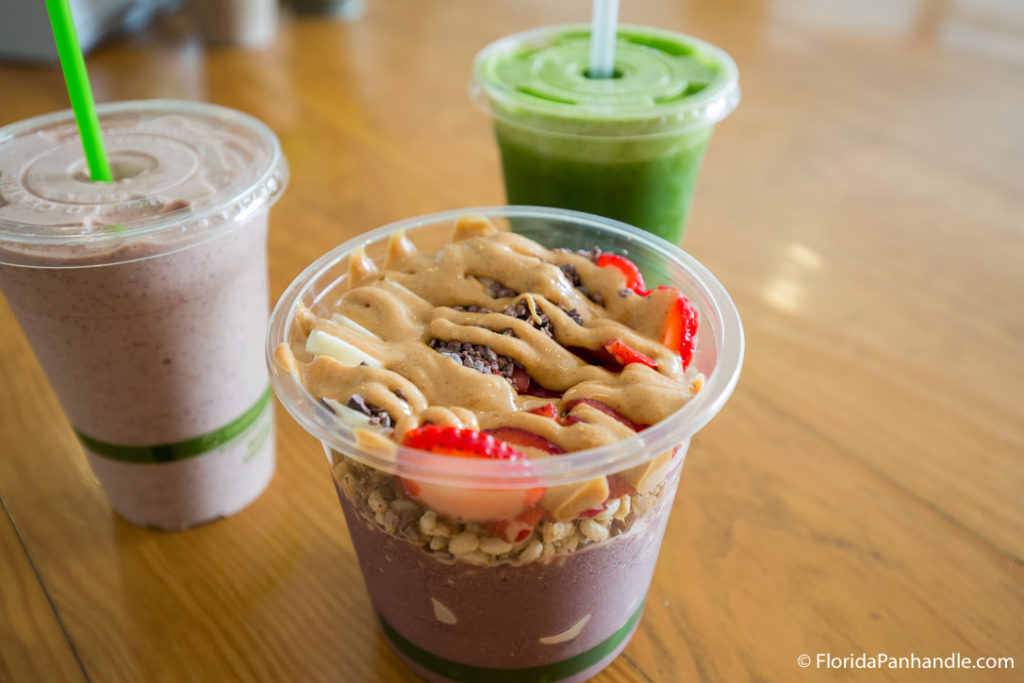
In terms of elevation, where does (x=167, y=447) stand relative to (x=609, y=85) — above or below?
below

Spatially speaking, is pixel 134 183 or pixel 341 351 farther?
pixel 134 183

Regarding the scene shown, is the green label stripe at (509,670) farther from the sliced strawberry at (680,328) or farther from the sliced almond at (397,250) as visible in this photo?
the sliced almond at (397,250)

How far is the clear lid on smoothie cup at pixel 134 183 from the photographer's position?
839 millimetres

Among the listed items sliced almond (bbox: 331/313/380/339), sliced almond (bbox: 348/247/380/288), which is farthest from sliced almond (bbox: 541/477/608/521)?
sliced almond (bbox: 348/247/380/288)

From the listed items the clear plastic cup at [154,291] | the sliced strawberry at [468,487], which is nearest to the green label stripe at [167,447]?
the clear plastic cup at [154,291]

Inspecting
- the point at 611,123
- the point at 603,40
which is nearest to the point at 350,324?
the point at 611,123

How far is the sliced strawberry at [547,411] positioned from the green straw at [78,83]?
0.55 meters

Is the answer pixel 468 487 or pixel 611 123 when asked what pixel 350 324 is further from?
pixel 611 123

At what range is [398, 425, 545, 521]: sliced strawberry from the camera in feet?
2.19

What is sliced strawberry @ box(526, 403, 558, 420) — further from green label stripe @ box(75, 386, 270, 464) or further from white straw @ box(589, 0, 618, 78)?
white straw @ box(589, 0, 618, 78)

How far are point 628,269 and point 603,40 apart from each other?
1.34ft

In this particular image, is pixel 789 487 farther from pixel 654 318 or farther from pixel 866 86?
pixel 866 86

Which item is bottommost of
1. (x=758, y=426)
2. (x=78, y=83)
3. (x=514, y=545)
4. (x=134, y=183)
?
(x=758, y=426)

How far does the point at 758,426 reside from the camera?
1.14 metres
